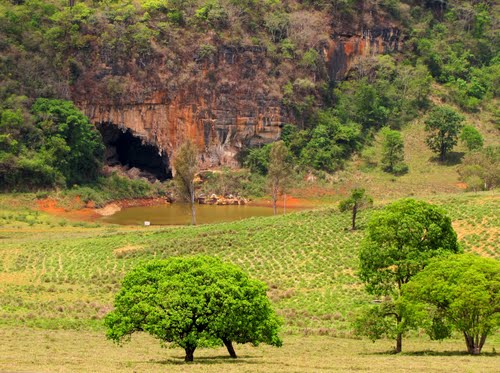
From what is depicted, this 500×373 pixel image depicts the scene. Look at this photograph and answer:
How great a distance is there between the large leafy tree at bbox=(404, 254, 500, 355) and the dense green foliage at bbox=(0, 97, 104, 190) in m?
62.7

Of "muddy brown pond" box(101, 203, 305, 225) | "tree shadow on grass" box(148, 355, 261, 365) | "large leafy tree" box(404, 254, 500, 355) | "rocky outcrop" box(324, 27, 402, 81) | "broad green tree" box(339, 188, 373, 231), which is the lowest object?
"muddy brown pond" box(101, 203, 305, 225)

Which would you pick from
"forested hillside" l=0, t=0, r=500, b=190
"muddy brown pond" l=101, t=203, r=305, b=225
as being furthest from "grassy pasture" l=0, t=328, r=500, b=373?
"forested hillside" l=0, t=0, r=500, b=190

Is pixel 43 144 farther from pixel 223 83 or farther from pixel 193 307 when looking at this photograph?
pixel 193 307

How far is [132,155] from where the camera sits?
114 meters

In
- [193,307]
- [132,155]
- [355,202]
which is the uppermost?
[193,307]

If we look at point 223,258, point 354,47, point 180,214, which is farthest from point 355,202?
point 354,47

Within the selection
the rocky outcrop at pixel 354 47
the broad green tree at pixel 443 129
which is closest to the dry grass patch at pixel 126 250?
the broad green tree at pixel 443 129

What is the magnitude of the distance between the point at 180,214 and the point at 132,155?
20498mm

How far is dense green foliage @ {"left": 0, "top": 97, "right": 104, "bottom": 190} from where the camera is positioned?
318 ft

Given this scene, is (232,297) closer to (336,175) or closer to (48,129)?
(48,129)

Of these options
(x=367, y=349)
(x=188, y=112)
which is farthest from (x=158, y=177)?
(x=367, y=349)

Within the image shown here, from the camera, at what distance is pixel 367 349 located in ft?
138

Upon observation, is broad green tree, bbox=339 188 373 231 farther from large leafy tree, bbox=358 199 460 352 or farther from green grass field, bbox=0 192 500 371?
large leafy tree, bbox=358 199 460 352

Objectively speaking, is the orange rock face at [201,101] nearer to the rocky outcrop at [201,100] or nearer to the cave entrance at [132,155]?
the rocky outcrop at [201,100]
